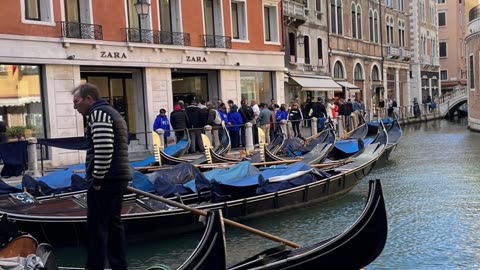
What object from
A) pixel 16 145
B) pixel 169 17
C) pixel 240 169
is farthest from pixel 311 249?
pixel 169 17

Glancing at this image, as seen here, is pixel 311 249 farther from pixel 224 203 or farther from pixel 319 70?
pixel 319 70

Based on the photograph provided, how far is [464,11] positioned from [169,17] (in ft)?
107

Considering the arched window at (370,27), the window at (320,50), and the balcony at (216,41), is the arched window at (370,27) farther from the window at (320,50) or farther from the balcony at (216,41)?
the balcony at (216,41)

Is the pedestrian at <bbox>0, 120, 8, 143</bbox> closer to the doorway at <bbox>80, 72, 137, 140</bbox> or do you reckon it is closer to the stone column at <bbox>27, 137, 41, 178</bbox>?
the stone column at <bbox>27, 137, 41, 178</bbox>

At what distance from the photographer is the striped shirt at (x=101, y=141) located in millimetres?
Answer: 3238

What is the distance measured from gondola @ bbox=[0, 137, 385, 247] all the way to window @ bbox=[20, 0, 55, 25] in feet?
15.4

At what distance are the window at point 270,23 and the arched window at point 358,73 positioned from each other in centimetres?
846

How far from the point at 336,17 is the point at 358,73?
283 cm

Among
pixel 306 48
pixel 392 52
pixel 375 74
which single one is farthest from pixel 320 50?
pixel 392 52

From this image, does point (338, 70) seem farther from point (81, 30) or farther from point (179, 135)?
point (81, 30)

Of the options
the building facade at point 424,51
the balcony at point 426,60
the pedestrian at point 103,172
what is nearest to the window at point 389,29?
the building facade at point 424,51

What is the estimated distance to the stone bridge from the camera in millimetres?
27797

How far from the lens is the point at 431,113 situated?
27.8 meters

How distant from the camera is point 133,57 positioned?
1173 centimetres
